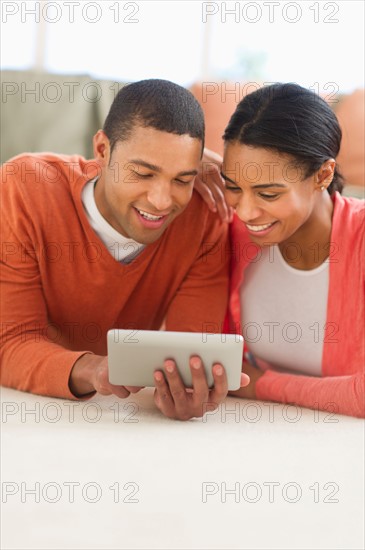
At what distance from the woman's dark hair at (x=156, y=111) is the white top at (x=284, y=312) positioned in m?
0.35

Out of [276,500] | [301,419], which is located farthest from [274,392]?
[276,500]

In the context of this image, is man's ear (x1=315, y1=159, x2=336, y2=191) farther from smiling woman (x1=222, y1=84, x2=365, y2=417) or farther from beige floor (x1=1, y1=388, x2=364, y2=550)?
beige floor (x1=1, y1=388, x2=364, y2=550)

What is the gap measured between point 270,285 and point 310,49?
179 cm

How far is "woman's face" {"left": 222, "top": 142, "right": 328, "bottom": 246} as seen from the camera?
4.60 feet

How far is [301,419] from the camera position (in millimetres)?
1332

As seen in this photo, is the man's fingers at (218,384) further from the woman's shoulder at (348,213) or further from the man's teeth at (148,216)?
the woman's shoulder at (348,213)

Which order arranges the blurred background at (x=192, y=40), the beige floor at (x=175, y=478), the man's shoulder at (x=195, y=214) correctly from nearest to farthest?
the beige floor at (x=175, y=478) → the man's shoulder at (x=195, y=214) → the blurred background at (x=192, y=40)

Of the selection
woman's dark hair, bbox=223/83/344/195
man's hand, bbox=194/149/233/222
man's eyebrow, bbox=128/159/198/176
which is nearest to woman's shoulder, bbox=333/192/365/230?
woman's dark hair, bbox=223/83/344/195

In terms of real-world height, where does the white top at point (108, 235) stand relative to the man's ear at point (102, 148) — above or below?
below

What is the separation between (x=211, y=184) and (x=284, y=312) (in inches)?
12.5

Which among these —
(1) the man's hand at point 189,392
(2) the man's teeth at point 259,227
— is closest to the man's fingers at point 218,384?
(1) the man's hand at point 189,392

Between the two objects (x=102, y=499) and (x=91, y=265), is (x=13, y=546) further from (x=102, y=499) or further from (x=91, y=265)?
(x=91, y=265)

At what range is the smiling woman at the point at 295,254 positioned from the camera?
1.40m

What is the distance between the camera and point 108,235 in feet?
5.15
